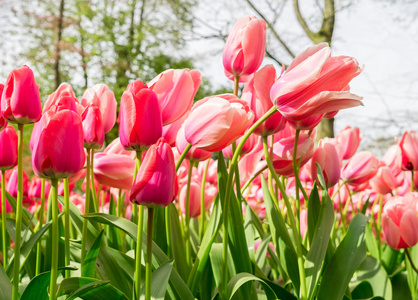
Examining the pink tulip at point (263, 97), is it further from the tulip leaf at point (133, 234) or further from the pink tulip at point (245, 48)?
the tulip leaf at point (133, 234)

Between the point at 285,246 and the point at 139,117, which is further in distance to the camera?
the point at 285,246

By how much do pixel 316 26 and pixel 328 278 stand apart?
589 cm

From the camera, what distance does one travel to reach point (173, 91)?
640 millimetres

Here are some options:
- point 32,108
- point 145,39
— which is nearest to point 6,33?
point 145,39

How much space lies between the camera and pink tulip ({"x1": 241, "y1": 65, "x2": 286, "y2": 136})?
689mm

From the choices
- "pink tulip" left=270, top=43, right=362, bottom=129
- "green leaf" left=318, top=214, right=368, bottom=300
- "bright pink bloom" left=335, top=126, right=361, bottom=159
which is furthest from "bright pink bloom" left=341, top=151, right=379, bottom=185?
"pink tulip" left=270, top=43, right=362, bottom=129

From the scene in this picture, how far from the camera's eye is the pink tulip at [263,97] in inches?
27.1

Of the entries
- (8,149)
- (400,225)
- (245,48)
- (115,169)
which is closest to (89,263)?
(115,169)

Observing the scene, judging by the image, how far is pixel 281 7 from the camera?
5762 mm

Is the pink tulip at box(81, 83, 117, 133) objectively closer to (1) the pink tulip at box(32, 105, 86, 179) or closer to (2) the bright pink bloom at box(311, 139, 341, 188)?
(1) the pink tulip at box(32, 105, 86, 179)

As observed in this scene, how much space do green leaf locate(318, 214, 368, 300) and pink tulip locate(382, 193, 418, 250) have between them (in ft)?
0.91

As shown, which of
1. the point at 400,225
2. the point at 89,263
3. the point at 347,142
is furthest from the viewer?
the point at 347,142

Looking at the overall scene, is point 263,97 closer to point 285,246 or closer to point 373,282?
point 285,246

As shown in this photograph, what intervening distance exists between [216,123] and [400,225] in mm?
597
